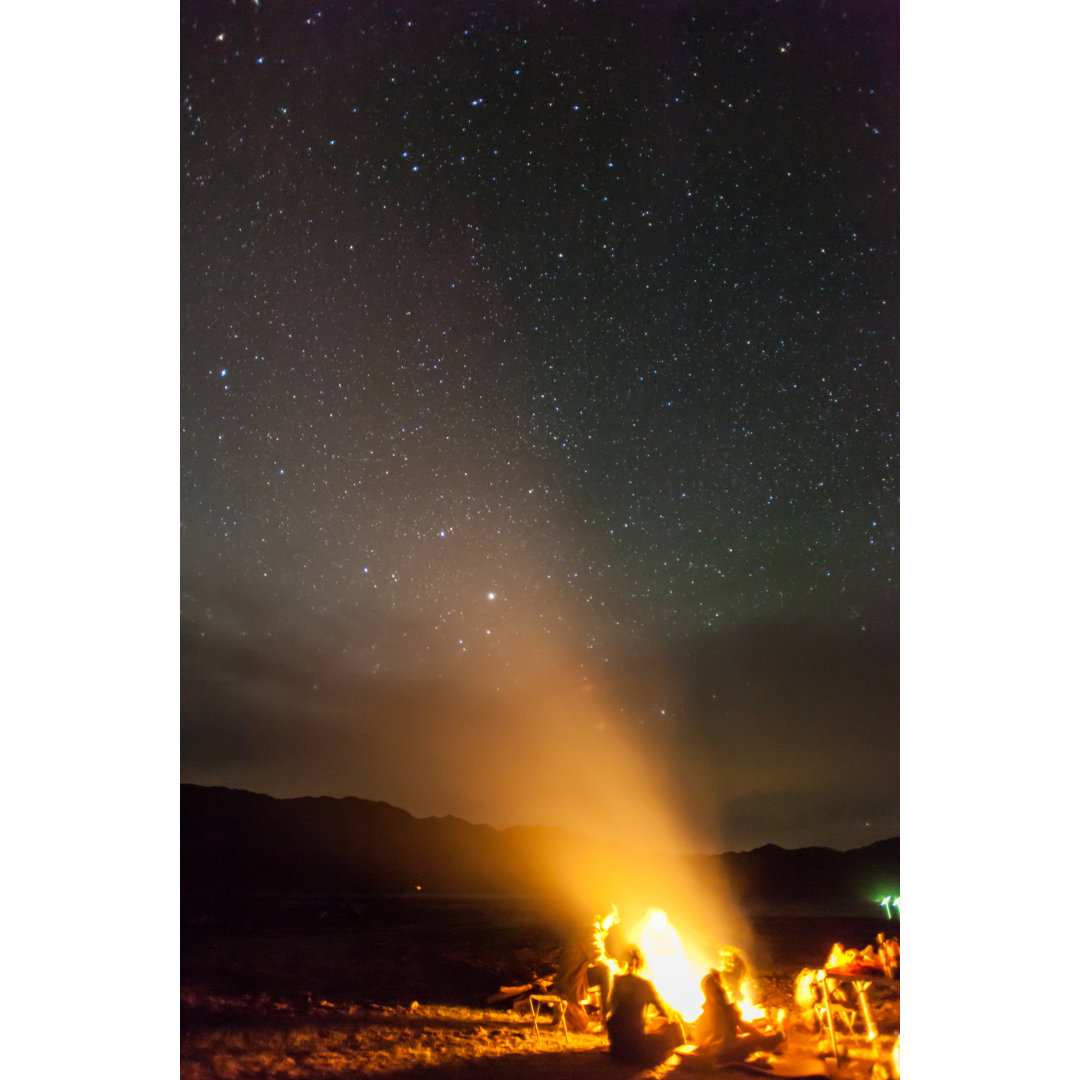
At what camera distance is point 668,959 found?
8.63 feet

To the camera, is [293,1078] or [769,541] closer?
[293,1078]

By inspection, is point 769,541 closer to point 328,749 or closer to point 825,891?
point 825,891

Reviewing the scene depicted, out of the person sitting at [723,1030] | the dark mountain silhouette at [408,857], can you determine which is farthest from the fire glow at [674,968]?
the dark mountain silhouette at [408,857]

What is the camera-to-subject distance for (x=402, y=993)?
260 centimetres

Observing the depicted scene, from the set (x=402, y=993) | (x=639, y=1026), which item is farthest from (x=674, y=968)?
(x=402, y=993)

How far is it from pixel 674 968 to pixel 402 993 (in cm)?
80

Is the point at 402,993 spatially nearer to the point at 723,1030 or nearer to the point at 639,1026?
the point at 639,1026

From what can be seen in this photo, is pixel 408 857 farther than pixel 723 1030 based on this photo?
Yes

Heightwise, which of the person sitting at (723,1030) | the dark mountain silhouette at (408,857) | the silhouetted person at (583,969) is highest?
the dark mountain silhouette at (408,857)

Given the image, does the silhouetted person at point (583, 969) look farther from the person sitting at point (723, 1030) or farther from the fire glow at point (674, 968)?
the person sitting at point (723, 1030)

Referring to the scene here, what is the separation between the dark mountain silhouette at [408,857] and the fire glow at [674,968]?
17 cm

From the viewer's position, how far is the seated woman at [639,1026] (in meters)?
2.54

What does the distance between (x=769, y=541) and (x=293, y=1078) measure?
6.90 ft
